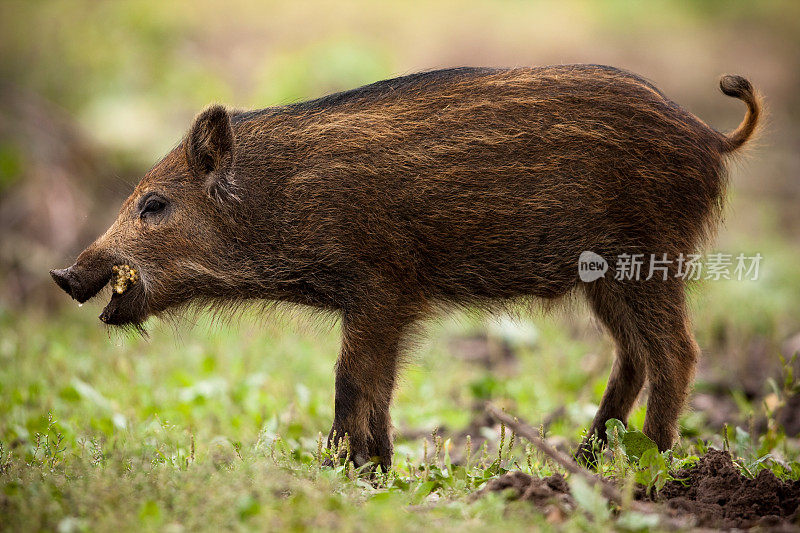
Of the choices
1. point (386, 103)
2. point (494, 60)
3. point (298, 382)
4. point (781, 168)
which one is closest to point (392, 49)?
point (494, 60)

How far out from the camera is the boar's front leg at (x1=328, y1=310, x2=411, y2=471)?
4.09 metres

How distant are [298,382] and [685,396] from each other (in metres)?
2.81

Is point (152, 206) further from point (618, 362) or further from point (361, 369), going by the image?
point (618, 362)

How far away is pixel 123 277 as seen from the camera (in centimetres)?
423

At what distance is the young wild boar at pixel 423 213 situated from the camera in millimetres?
4125

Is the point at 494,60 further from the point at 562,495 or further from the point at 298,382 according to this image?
the point at 562,495

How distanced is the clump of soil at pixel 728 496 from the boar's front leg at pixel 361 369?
1.37 m

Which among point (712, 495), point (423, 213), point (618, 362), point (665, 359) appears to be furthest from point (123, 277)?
point (712, 495)

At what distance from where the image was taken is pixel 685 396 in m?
4.44

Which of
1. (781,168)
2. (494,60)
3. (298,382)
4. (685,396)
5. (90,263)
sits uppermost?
(494,60)

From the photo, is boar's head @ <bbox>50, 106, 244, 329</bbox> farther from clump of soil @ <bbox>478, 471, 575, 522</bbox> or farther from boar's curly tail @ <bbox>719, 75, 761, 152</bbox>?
boar's curly tail @ <bbox>719, 75, 761, 152</bbox>

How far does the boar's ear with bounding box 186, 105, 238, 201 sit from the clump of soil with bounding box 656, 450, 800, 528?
2.43 metres

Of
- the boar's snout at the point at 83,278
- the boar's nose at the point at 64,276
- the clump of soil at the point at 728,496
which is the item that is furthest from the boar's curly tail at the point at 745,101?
the boar's nose at the point at 64,276

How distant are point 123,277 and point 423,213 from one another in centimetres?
149
